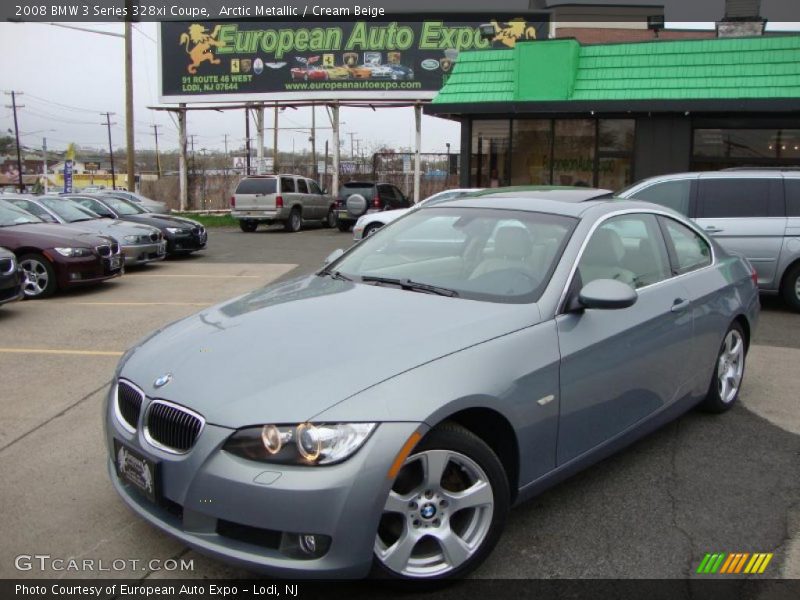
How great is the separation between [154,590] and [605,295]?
7.86 ft

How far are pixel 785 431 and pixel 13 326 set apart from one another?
7954mm

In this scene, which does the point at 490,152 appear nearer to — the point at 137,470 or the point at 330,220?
the point at 330,220

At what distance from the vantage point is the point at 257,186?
891 inches

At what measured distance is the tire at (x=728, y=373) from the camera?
4.79m

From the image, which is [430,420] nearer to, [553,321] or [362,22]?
[553,321]

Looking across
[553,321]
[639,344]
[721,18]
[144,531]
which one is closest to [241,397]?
[144,531]

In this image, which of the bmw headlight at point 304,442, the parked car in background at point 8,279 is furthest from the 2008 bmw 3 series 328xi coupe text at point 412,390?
the parked car in background at point 8,279

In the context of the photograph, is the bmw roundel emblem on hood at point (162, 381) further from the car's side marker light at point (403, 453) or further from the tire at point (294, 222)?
the tire at point (294, 222)

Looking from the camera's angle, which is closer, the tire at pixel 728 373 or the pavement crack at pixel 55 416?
the pavement crack at pixel 55 416

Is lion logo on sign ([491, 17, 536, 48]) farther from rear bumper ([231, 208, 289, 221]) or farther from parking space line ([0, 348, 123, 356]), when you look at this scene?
parking space line ([0, 348, 123, 356])

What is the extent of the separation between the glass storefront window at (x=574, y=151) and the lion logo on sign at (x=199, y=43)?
16.5m

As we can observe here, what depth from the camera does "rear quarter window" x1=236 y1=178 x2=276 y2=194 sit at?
73.5ft

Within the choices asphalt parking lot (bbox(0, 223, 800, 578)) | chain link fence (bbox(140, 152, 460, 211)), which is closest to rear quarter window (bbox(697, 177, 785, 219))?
asphalt parking lot (bbox(0, 223, 800, 578))

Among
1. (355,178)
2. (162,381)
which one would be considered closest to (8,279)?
(162,381)
